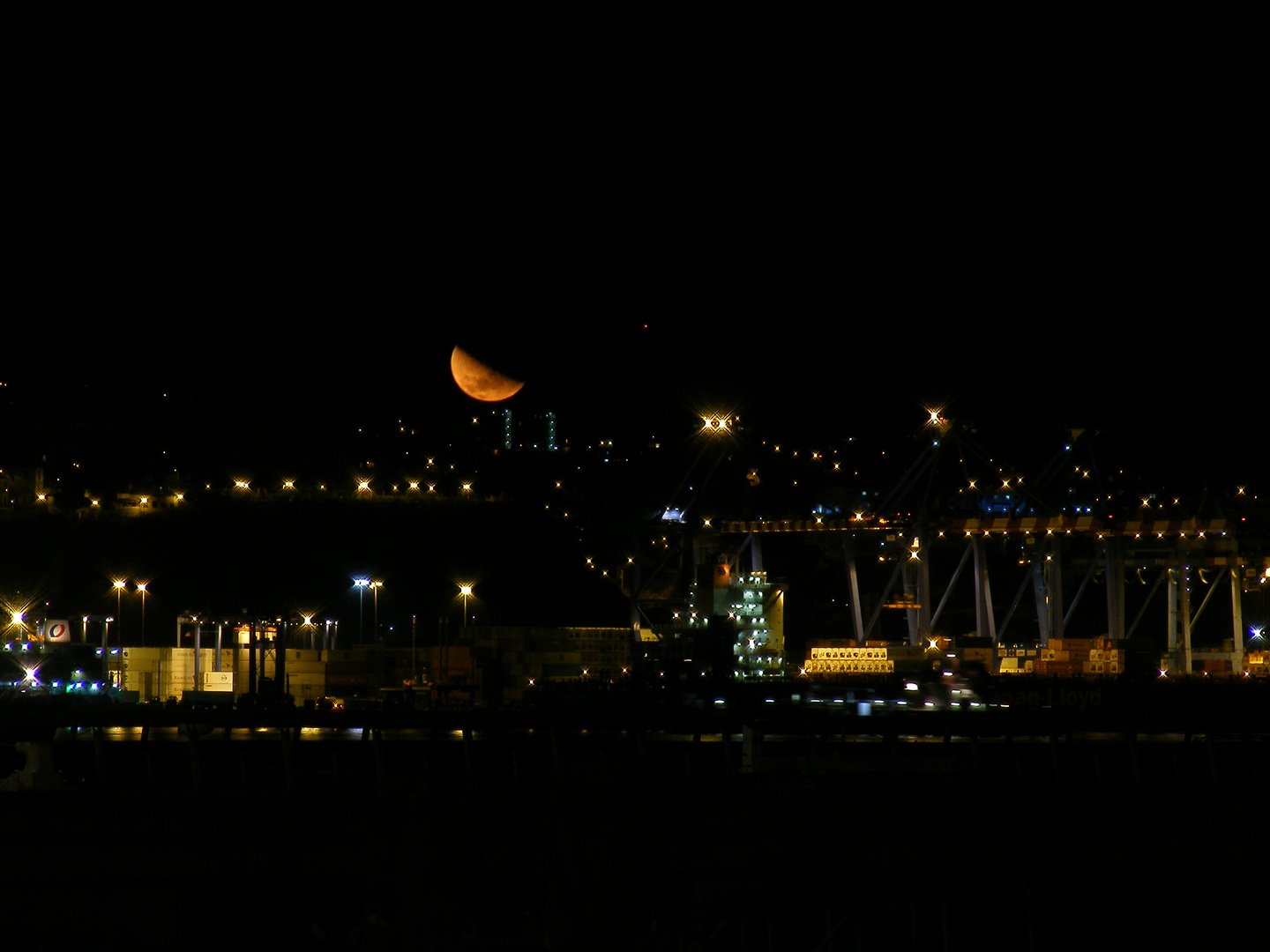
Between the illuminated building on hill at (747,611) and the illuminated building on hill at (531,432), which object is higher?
the illuminated building on hill at (531,432)

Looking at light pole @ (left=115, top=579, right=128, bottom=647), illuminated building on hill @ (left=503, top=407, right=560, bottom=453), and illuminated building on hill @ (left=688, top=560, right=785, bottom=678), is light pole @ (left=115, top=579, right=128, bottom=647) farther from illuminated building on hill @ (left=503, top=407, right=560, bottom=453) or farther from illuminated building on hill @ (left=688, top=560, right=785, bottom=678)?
illuminated building on hill @ (left=503, top=407, right=560, bottom=453)

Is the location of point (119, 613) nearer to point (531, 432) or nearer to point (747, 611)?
point (747, 611)

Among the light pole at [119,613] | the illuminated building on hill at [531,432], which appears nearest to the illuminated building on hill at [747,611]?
the light pole at [119,613]

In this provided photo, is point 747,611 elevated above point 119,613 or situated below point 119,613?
below

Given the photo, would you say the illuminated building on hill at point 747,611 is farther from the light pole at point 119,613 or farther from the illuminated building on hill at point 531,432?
the illuminated building on hill at point 531,432

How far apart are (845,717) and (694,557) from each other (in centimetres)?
4866

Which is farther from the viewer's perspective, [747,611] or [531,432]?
[531,432]

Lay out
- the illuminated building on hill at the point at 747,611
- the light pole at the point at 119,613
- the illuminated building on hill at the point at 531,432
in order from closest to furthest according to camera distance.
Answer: the illuminated building on hill at the point at 747,611
the light pole at the point at 119,613
the illuminated building on hill at the point at 531,432

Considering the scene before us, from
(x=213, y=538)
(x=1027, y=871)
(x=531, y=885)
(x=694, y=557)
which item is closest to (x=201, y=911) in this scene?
(x=531, y=885)

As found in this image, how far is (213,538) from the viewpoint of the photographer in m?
88.6

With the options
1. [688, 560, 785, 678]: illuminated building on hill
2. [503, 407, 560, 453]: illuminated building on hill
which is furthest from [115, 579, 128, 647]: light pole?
[503, 407, 560, 453]: illuminated building on hill

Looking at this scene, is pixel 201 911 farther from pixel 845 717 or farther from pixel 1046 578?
pixel 1046 578

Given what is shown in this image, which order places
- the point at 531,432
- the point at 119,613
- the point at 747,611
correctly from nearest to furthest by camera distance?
1. the point at 747,611
2. the point at 119,613
3. the point at 531,432

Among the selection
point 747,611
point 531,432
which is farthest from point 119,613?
point 531,432
